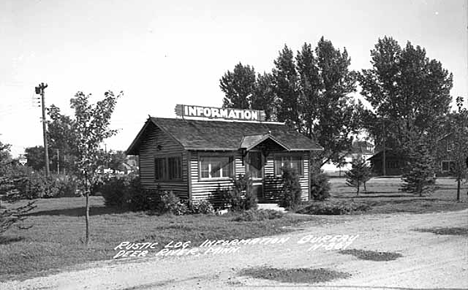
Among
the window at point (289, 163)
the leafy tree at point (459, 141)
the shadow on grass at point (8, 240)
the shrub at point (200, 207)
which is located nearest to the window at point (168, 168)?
the shrub at point (200, 207)

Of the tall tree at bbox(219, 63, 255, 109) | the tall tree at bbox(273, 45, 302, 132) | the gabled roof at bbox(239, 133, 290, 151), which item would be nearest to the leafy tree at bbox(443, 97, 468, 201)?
the gabled roof at bbox(239, 133, 290, 151)

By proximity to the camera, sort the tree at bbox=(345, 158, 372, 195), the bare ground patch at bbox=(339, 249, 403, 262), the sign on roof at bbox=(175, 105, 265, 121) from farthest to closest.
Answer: the tree at bbox=(345, 158, 372, 195) < the sign on roof at bbox=(175, 105, 265, 121) < the bare ground patch at bbox=(339, 249, 403, 262)

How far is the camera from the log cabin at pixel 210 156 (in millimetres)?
22188

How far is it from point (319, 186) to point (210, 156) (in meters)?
8.49

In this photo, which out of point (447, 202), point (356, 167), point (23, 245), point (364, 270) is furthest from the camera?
point (356, 167)

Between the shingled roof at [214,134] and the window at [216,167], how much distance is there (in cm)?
63

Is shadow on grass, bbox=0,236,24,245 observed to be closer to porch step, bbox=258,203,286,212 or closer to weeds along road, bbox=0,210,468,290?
weeds along road, bbox=0,210,468,290

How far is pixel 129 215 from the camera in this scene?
20.6m

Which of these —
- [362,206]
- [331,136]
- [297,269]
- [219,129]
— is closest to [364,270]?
[297,269]

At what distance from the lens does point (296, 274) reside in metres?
9.09

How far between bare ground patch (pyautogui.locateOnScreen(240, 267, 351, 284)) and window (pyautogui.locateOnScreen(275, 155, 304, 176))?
1576cm

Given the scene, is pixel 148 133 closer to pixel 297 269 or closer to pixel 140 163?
pixel 140 163

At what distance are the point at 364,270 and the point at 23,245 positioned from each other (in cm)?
921

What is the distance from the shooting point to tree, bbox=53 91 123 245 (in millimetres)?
12953
